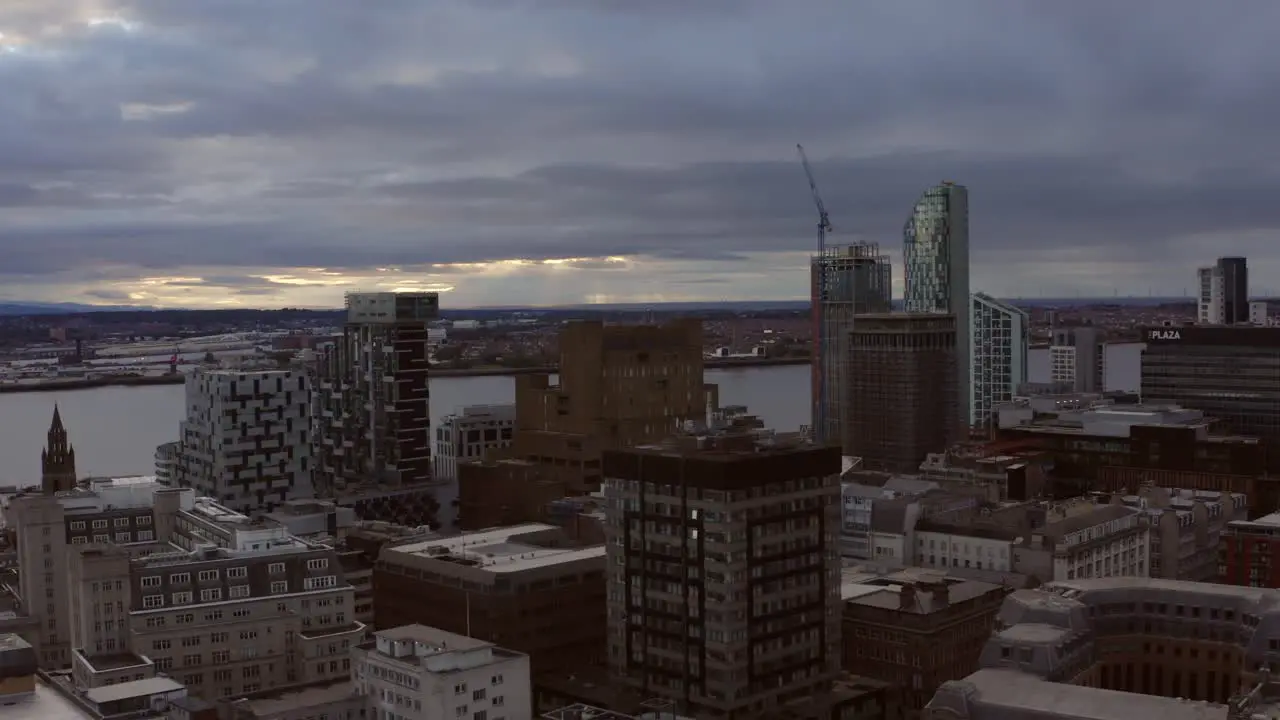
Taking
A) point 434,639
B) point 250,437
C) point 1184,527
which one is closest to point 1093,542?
point 1184,527

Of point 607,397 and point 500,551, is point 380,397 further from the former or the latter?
point 500,551

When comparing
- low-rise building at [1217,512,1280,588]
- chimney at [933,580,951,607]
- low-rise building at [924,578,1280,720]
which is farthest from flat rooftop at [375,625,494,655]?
low-rise building at [1217,512,1280,588]

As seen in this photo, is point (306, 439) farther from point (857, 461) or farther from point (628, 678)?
point (628, 678)

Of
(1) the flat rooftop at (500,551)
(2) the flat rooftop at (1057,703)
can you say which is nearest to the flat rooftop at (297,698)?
(1) the flat rooftop at (500,551)

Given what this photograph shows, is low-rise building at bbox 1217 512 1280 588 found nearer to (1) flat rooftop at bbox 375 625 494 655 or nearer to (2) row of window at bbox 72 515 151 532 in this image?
(1) flat rooftop at bbox 375 625 494 655

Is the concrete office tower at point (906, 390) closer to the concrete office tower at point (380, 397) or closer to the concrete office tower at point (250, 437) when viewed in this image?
the concrete office tower at point (380, 397)

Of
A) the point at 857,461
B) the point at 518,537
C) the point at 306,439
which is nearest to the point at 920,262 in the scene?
the point at 857,461
